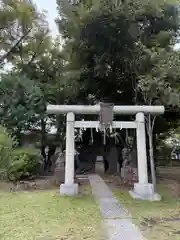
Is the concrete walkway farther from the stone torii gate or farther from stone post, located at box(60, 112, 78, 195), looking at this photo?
the stone torii gate

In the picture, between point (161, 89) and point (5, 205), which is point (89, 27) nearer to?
point (161, 89)

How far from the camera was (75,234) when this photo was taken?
12.1 ft

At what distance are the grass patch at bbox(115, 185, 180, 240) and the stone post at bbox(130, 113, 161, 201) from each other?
0.26 meters

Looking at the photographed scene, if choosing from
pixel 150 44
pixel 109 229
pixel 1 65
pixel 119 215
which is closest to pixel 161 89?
pixel 150 44

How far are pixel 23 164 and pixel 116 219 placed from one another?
5.91m

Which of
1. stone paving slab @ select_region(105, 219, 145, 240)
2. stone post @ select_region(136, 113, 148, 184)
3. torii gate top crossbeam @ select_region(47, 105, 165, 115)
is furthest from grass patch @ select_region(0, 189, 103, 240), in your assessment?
torii gate top crossbeam @ select_region(47, 105, 165, 115)

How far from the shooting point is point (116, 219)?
14.8 feet

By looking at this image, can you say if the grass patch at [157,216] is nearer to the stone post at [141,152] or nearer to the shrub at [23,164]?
the stone post at [141,152]

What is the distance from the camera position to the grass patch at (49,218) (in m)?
3.64

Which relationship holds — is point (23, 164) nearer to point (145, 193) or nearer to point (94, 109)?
point (94, 109)

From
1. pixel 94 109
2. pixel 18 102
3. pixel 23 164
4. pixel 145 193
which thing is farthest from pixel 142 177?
pixel 18 102

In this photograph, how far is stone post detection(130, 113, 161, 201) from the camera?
6757 mm

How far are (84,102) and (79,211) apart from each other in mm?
7127

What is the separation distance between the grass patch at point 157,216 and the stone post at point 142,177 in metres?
0.26
